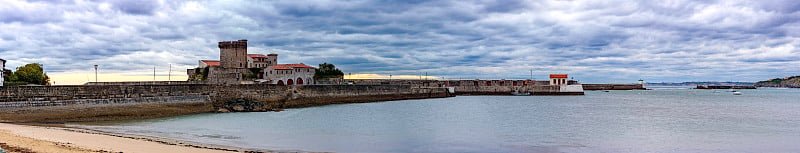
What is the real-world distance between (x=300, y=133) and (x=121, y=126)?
7.69 m

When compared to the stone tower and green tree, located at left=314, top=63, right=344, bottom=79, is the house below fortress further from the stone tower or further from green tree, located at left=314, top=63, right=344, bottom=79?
green tree, located at left=314, top=63, right=344, bottom=79

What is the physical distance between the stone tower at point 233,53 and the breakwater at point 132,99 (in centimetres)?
1878

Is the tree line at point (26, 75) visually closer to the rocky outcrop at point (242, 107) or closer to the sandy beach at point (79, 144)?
the rocky outcrop at point (242, 107)

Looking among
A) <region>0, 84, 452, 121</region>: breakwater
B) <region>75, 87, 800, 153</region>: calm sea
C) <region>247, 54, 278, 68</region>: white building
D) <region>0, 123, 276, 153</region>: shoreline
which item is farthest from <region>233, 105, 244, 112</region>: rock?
<region>247, 54, 278, 68</region>: white building

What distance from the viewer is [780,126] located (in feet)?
87.7

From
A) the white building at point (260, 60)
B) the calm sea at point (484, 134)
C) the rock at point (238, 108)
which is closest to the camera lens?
the calm sea at point (484, 134)

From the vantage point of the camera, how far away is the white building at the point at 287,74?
63.2 m

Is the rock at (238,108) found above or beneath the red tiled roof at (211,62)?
beneath

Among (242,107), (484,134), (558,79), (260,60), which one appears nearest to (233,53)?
(260,60)

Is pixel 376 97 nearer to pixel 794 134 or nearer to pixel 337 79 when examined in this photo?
pixel 337 79

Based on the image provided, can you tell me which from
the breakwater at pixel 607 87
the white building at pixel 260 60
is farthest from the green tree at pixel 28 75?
the breakwater at pixel 607 87

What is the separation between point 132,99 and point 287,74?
3281cm

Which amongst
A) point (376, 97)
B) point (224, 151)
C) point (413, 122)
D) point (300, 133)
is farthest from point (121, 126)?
point (376, 97)

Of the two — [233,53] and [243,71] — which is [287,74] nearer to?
[243,71]
